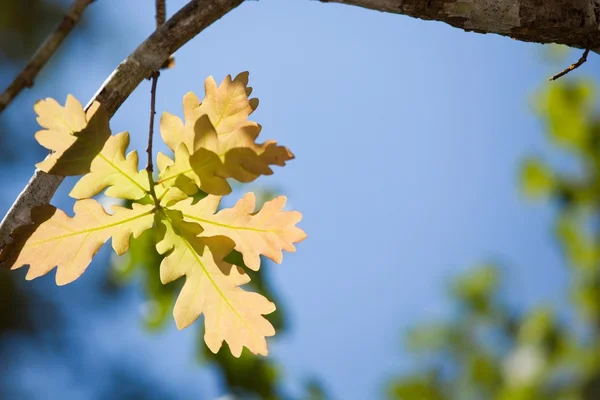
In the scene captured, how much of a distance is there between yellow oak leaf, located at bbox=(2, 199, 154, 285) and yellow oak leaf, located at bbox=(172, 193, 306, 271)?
0.07 m

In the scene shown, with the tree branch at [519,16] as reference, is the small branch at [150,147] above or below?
below

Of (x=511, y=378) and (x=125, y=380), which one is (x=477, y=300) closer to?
(x=511, y=378)

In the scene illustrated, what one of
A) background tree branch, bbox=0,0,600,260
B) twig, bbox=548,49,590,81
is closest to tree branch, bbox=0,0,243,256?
background tree branch, bbox=0,0,600,260

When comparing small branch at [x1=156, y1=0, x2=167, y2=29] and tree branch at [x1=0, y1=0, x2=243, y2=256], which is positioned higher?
small branch at [x1=156, y1=0, x2=167, y2=29]

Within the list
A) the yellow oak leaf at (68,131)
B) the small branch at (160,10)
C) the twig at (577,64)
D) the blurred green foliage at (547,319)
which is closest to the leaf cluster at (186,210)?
the yellow oak leaf at (68,131)

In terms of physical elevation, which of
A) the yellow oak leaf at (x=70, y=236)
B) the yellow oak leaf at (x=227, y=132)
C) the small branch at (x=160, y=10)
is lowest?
the yellow oak leaf at (x=70, y=236)

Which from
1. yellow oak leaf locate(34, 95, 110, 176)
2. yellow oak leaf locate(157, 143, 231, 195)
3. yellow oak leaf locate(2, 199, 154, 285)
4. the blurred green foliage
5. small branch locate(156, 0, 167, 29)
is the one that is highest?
the blurred green foliage

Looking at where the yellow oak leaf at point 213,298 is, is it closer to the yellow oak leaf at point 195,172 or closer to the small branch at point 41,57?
the yellow oak leaf at point 195,172

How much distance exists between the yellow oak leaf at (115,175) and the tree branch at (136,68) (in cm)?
4

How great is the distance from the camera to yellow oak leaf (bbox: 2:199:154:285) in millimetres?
752

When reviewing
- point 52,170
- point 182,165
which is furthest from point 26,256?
point 182,165

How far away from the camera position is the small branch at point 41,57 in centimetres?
61

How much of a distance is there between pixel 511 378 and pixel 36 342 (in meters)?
4.59

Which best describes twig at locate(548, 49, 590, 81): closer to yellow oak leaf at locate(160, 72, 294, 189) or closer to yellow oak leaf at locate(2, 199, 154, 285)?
yellow oak leaf at locate(160, 72, 294, 189)
